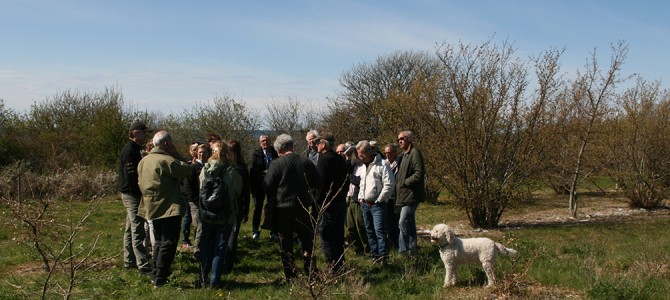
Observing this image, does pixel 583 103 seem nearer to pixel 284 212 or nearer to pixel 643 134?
pixel 643 134

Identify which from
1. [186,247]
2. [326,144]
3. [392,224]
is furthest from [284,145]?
[186,247]

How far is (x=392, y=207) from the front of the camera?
791 centimetres

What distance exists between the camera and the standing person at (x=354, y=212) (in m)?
7.83

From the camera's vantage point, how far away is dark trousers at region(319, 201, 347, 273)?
629 cm

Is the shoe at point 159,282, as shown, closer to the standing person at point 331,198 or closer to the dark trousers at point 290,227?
the dark trousers at point 290,227

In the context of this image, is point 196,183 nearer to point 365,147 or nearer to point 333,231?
point 333,231

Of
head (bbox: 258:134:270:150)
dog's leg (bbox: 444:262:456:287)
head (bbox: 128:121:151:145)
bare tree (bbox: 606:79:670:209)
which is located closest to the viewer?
dog's leg (bbox: 444:262:456:287)

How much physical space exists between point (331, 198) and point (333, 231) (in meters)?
0.36

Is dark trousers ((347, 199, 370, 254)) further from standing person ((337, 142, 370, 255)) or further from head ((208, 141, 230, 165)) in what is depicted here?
head ((208, 141, 230, 165))

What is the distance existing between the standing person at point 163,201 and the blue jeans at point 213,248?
0.98 ft

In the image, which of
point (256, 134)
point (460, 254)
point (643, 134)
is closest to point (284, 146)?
point (460, 254)

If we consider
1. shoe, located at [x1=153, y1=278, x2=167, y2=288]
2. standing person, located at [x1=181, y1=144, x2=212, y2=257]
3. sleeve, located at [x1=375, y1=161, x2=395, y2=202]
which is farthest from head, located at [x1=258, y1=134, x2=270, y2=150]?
shoe, located at [x1=153, y1=278, x2=167, y2=288]

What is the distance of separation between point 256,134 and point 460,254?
2408 cm

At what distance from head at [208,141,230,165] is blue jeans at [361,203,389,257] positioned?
2117 mm
